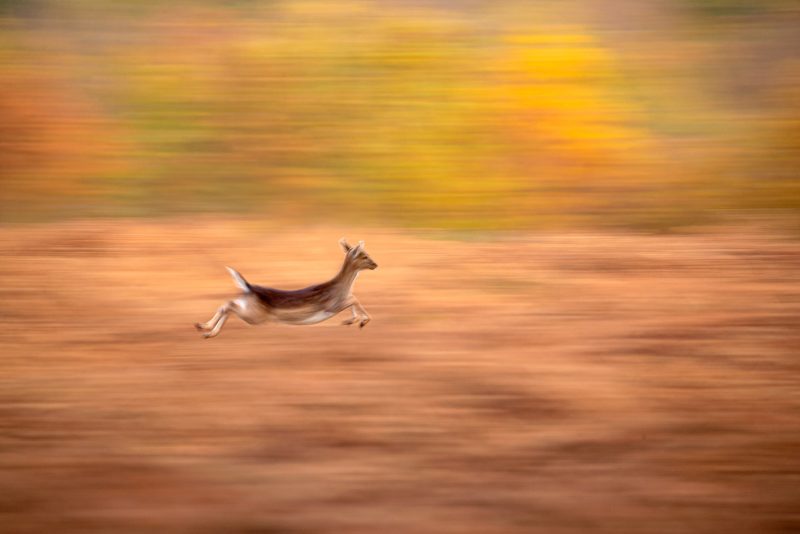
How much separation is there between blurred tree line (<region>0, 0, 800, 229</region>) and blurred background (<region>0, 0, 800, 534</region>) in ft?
0.13

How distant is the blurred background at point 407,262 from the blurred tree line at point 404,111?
4 cm

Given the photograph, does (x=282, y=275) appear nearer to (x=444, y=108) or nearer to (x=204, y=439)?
(x=204, y=439)

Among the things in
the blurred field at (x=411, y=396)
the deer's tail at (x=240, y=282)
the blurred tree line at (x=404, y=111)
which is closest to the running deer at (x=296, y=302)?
the deer's tail at (x=240, y=282)

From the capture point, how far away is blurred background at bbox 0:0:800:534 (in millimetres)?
4379

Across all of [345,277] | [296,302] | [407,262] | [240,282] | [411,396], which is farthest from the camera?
[407,262]

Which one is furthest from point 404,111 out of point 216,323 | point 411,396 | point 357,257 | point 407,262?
point 411,396

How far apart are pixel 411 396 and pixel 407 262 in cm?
245

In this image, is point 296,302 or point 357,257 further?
point 357,257

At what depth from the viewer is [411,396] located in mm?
5184

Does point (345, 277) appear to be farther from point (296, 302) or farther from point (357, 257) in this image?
point (296, 302)

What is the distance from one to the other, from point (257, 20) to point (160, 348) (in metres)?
7.06

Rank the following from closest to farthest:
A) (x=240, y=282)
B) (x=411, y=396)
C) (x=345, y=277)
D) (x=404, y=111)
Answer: (x=411, y=396) → (x=240, y=282) → (x=345, y=277) → (x=404, y=111)

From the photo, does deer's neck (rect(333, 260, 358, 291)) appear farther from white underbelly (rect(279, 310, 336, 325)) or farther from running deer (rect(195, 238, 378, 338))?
white underbelly (rect(279, 310, 336, 325))

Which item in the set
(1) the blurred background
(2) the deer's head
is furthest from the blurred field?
(2) the deer's head
